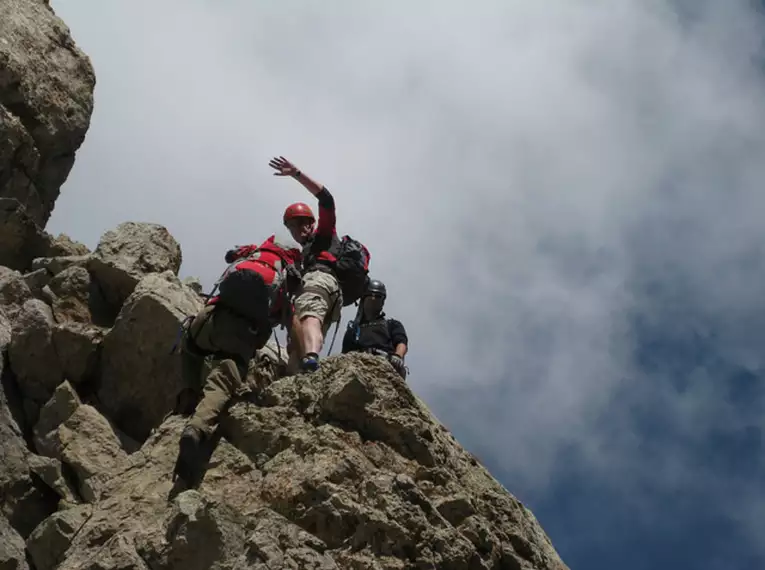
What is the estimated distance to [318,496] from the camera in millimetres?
9414

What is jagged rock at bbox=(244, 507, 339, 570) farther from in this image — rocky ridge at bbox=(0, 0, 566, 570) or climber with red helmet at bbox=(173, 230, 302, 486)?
climber with red helmet at bbox=(173, 230, 302, 486)

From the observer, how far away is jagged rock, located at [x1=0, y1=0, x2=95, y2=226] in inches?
738

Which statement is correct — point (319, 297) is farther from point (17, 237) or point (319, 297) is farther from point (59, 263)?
point (17, 237)

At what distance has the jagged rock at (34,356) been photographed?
45.1 feet

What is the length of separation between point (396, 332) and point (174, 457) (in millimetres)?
7484

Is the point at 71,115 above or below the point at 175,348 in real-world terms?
above

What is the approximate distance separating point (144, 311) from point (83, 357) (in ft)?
3.86

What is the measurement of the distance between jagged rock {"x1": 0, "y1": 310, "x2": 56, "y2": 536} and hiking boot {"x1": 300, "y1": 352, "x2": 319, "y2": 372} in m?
3.65

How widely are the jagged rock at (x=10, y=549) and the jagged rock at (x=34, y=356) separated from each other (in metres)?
3.31

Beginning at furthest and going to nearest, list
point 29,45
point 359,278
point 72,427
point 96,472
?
point 29,45
point 359,278
point 72,427
point 96,472

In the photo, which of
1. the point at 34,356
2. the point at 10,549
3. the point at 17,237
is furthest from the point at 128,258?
Answer: the point at 10,549

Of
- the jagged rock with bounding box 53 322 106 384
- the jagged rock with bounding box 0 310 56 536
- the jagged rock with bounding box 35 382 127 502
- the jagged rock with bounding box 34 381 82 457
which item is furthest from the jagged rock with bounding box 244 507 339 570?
the jagged rock with bounding box 53 322 106 384

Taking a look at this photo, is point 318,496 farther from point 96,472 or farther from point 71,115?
point 71,115

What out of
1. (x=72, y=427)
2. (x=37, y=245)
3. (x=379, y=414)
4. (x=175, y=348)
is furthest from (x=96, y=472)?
(x=37, y=245)
